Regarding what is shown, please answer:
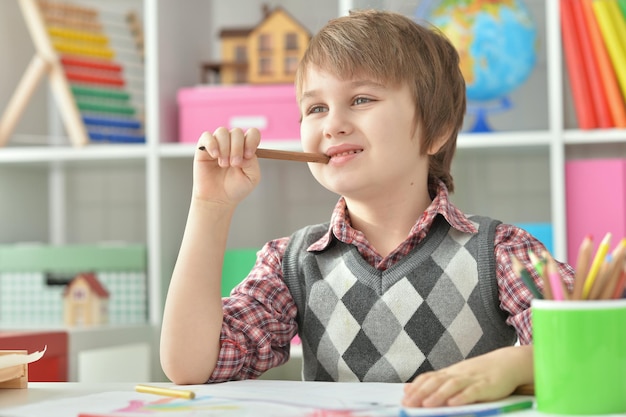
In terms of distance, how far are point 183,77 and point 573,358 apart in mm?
1828

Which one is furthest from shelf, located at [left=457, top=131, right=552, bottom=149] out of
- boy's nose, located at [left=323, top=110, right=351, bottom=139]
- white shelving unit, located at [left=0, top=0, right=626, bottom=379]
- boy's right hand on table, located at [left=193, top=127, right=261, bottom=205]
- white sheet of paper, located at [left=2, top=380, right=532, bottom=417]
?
white sheet of paper, located at [left=2, top=380, right=532, bottom=417]

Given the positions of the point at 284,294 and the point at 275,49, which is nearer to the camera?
the point at 284,294

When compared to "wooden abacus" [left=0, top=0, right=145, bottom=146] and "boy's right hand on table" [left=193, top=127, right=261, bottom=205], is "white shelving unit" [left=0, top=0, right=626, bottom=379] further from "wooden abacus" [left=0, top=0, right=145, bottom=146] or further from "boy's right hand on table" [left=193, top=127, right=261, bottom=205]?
"boy's right hand on table" [left=193, top=127, right=261, bottom=205]

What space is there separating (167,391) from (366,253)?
A: 0.41 meters

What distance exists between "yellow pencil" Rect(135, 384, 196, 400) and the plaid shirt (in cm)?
15

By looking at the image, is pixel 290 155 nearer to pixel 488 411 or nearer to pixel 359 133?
pixel 359 133

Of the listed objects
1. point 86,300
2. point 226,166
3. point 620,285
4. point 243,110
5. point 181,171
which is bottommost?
point 86,300

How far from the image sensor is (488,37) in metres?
2.05

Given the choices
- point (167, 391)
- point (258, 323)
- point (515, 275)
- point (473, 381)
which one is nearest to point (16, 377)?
point (167, 391)

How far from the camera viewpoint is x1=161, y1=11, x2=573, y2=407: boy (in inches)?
38.5

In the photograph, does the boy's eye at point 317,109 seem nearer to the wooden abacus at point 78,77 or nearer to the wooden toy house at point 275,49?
the wooden toy house at point 275,49

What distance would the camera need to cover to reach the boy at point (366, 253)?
3.21 ft

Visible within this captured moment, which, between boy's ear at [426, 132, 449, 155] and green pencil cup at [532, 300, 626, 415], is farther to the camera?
boy's ear at [426, 132, 449, 155]

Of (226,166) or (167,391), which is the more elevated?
(226,166)
